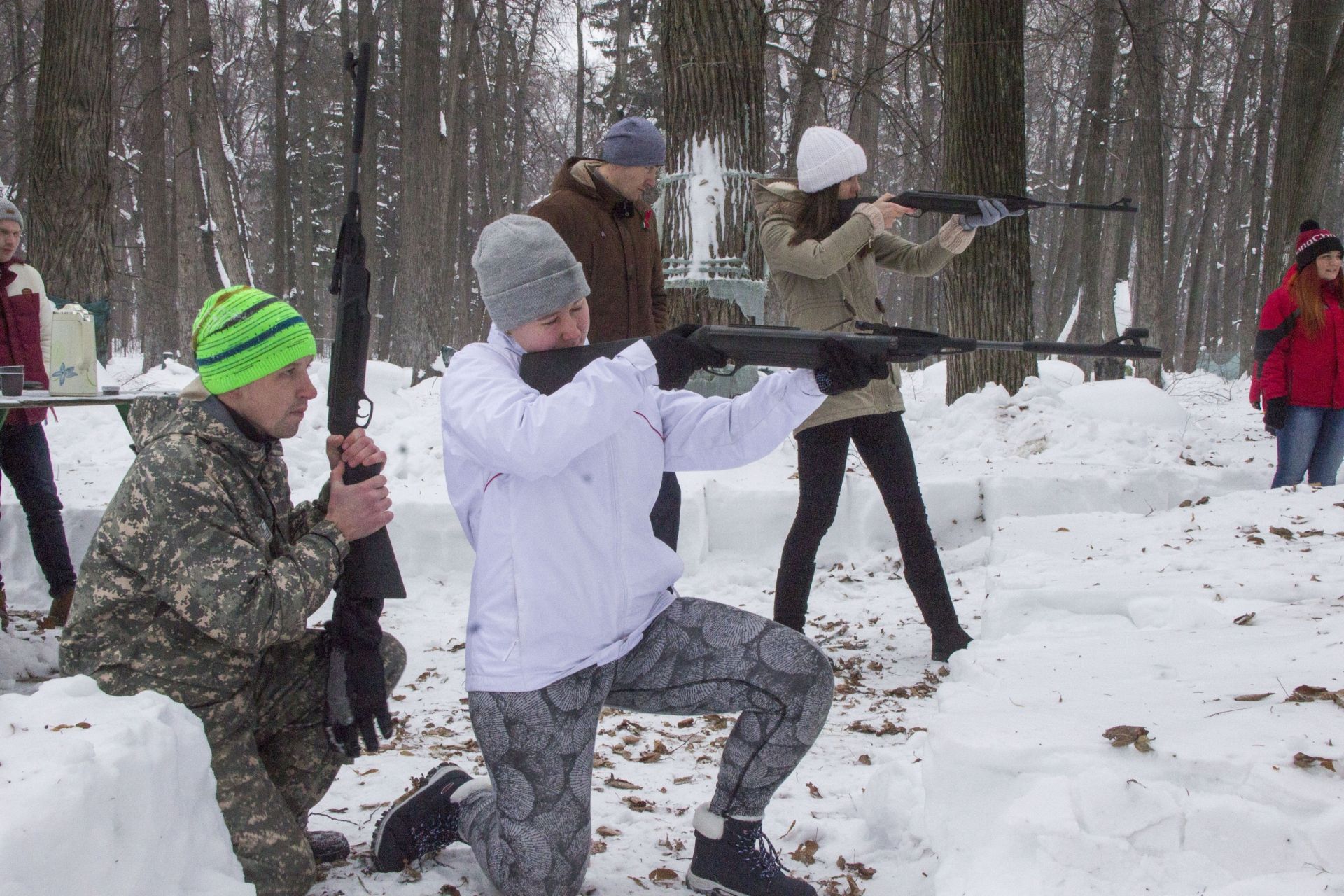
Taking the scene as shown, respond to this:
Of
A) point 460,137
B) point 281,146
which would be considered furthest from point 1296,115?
point 281,146

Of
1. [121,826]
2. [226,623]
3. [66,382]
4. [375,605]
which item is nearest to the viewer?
[121,826]

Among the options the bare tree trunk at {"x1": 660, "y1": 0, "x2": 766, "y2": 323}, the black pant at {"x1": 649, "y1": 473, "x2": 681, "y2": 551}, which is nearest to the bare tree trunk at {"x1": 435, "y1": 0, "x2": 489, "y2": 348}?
the bare tree trunk at {"x1": 660, "y1": 0, "x2": 766, "y2": 323}

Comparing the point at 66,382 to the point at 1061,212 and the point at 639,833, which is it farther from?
the point at 1061,212

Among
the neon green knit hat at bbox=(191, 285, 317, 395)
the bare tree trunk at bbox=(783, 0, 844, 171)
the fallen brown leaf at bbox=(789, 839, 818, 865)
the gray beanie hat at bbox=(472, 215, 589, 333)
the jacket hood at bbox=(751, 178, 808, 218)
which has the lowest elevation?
the fallen brown leaf at bbox=(789, 839, 818, 865)

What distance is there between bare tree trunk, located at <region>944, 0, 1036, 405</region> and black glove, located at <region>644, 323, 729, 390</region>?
18.3ft

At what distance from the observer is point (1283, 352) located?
6.23 meters

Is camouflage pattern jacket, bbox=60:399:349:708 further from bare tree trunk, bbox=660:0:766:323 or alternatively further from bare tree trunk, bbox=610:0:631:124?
bare tree trunk, bbox=610:0:631:124

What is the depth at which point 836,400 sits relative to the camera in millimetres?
3996

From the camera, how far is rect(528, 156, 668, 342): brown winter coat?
3.94 metres

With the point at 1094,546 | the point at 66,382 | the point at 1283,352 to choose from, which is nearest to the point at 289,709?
the point at 66,382

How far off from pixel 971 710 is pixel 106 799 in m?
1.83

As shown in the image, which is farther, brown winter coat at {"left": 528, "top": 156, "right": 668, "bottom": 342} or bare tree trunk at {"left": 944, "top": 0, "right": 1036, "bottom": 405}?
bare tree trunk at {"left": 944, "top": 0, "right": 1036, "bottom": 405}

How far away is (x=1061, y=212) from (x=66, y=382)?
3353 centimetres

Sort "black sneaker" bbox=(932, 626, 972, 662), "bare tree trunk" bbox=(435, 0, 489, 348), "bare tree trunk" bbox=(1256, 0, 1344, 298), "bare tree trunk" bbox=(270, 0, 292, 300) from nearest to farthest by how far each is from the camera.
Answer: "black sneaker" bbox=(932, 626, 972, 662)
"bare tree trunk" bbox=(1256, 0, 1344, 298)
"bare tree trunk" bbox=(435, 0, 489, 348)
"bare tree trunk" bbox=(270, 0, 292, 300)
